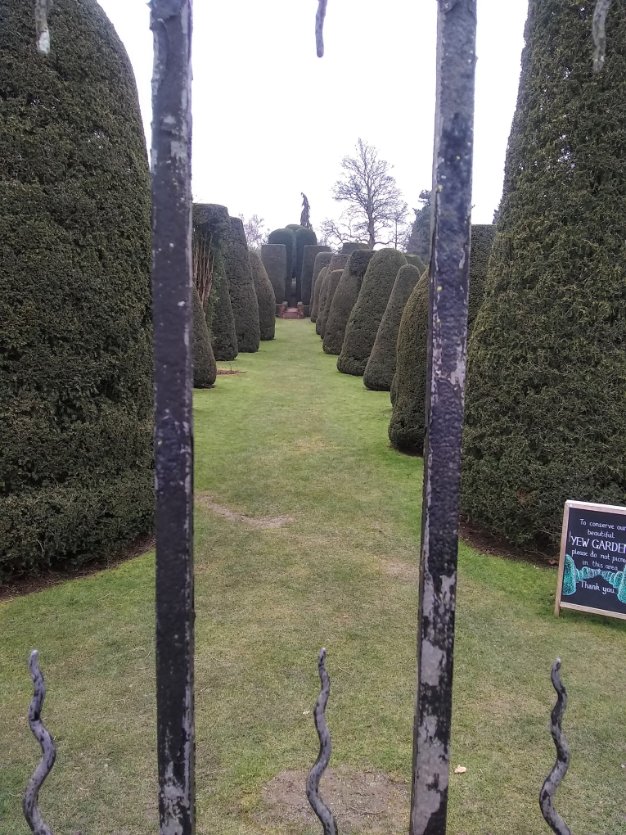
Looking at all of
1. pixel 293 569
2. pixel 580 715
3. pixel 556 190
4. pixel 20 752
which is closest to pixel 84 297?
pixel 293 569

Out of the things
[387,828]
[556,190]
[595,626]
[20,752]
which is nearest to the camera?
[387,828]

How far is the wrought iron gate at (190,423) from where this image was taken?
4.61 feet

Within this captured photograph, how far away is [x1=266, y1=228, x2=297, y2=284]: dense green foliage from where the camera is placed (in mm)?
43438

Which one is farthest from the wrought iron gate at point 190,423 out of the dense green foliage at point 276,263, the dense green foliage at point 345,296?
the dense green foliage at point 276,263

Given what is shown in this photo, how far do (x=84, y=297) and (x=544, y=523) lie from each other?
4.48m

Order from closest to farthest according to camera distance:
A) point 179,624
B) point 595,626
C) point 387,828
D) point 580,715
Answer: point 179,624, point 387,828, point 580,715, point 595,626

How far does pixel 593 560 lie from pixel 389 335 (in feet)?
36.3

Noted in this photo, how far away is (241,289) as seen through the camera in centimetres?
2189

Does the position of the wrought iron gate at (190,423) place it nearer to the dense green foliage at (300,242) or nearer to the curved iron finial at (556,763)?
the curved iron finial at (556,763)

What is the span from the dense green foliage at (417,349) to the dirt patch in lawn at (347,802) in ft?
19.9

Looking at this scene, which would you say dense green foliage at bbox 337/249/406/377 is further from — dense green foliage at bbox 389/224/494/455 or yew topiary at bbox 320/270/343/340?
dense green foliage at bbox 389/224/494/455

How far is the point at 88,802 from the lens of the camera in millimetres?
3010

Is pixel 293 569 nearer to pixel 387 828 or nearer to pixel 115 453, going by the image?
pixel 115 453

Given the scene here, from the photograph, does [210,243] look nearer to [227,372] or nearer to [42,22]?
[227,372]
